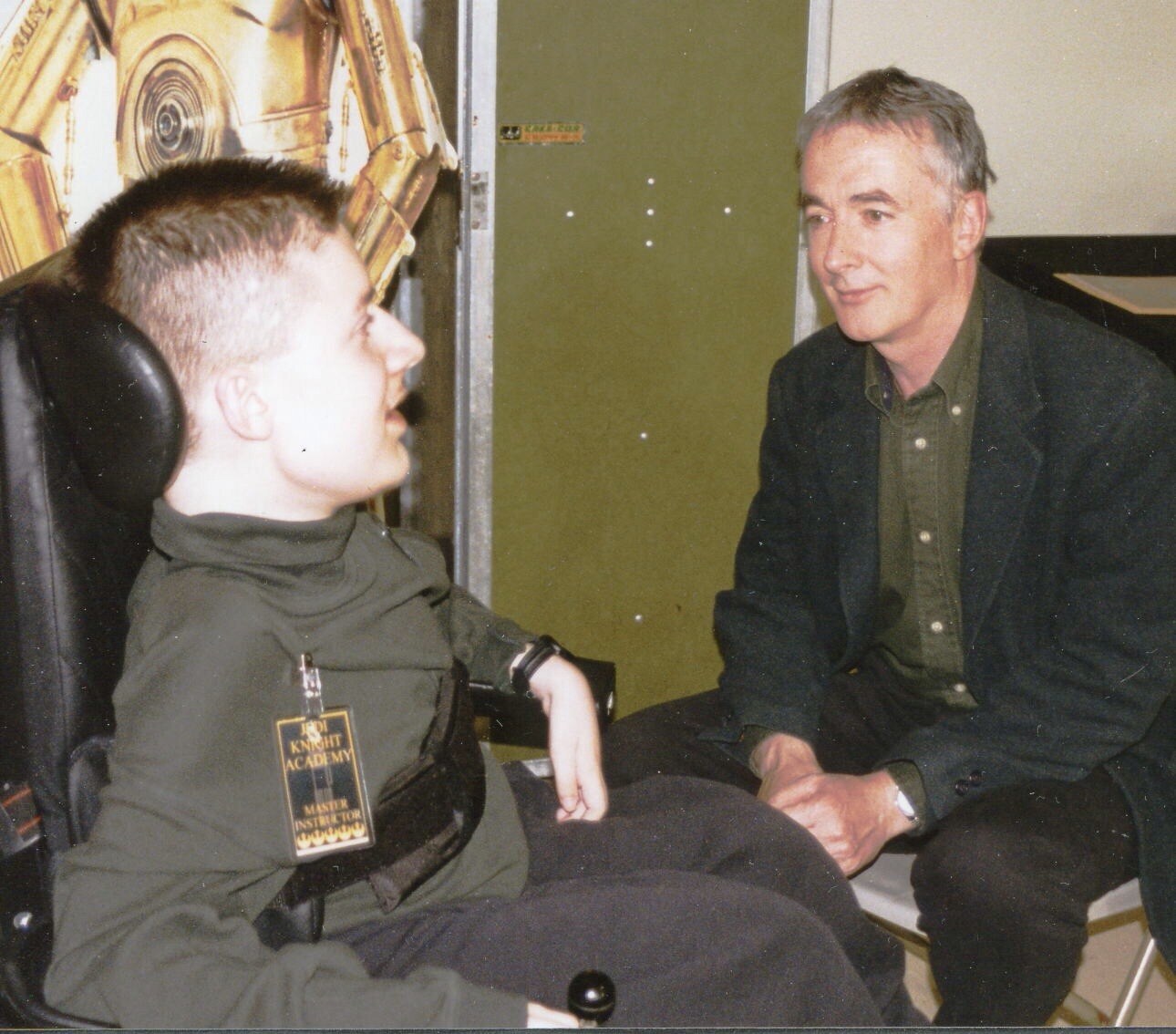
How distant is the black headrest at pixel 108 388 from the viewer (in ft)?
2.82

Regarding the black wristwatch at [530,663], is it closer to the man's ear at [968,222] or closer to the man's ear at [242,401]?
the man's ear at [242,401]

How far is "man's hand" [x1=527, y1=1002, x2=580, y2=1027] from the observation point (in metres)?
0.81

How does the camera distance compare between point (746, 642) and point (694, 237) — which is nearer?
point (746, 642)

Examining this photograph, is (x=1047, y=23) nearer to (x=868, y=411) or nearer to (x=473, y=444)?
(x=868, y=411)

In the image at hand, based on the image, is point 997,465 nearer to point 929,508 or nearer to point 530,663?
point 929,508

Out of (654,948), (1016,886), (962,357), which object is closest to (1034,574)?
(962,357)

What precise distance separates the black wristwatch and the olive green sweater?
15cm

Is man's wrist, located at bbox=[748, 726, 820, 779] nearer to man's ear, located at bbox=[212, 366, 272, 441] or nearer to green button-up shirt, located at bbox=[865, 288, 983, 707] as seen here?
green button-up shirt, located at bbox=[865, 288, 983, 707]

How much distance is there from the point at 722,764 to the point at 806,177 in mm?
781

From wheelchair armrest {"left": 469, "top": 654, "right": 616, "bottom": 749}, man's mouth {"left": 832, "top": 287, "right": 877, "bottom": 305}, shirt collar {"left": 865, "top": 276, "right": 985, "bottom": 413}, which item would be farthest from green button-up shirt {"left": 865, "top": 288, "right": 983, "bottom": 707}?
wheelchair armrest {"left": 469, "top": 654, "right": 616, "bottom": 749}

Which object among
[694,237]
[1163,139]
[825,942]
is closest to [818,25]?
[694,237]

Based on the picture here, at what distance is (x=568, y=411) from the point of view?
234 cm

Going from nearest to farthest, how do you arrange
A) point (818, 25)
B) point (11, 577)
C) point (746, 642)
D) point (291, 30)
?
point (11, 577) → point (291, 30) → point (746, 642) → point (818, 25)

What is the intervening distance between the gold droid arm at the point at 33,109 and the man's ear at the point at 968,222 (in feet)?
3.50
